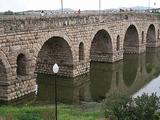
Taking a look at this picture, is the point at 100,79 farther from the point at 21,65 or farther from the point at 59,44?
the point at 21,65

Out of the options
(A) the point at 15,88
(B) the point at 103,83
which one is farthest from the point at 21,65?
(B) the point at 103,83

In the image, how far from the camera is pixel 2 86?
24.5 m

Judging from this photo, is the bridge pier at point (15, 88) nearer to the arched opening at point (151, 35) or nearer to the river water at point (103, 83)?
the river water at point (103, 83)

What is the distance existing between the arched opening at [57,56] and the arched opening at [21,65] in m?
5.49

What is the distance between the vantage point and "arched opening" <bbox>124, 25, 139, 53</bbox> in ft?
158

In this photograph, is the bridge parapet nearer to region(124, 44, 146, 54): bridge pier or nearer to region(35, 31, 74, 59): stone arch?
region(35, 31, 74, 59): stone arch

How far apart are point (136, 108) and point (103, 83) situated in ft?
54.9

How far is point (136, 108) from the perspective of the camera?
16.2 metres

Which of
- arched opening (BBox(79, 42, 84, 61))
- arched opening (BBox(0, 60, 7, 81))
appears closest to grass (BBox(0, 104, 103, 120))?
arched opening (BBox(0, 60, 7, 81))

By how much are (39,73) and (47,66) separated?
1227mm

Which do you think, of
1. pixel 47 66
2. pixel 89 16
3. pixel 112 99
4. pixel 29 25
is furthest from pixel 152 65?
pixel 112 99

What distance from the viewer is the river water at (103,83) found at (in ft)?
92.5

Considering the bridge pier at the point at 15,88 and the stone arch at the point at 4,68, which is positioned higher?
the stone arch at the point at 4,68

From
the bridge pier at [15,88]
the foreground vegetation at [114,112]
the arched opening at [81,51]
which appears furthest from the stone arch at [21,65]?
the arched opening at [81,51]
